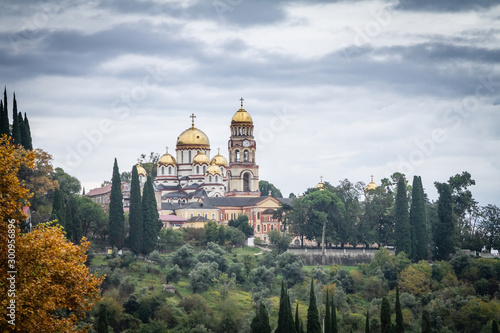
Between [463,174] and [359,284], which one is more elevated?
[463,174]

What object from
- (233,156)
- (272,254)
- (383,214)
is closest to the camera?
(272,254)

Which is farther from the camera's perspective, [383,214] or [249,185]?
[249,185]

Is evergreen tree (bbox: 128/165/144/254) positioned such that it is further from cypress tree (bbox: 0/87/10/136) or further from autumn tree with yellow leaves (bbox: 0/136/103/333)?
autumn tree with yellow leaves (bbox: 0/136/103/333)

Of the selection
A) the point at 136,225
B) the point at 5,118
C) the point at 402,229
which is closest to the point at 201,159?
the point at 136,225

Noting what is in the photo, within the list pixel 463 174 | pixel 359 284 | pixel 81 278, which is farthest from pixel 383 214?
pixel 81 278

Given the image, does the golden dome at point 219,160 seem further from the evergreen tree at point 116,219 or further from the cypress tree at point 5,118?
the cypress tree at point 5,118

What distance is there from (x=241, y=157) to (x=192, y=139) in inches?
262

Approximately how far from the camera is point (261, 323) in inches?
1943

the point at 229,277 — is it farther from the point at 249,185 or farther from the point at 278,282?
the point at 249,185

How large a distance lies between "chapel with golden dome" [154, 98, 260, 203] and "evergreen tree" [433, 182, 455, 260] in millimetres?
34089

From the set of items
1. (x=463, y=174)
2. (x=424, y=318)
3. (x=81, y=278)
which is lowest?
(x=424, y=318)

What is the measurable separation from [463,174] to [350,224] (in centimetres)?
1249

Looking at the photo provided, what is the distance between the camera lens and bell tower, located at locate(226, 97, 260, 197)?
100688 millimetres

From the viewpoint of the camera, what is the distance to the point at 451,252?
71.2m
